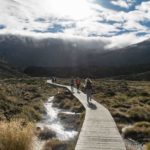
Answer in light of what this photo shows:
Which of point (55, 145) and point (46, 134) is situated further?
point (46, 134)

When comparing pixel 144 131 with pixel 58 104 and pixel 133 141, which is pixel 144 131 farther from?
pixel 58 104

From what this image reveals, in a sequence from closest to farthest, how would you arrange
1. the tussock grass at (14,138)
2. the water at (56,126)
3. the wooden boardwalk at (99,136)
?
1. the tussock grass at (14,138)
2. the wooden boardwalk at (99,136)
3. the water at (56,126)

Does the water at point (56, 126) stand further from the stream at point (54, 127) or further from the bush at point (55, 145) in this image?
the bush at point (55, 145)

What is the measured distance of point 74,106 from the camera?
3700 cm

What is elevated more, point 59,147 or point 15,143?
point 15,143

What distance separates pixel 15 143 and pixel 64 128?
1347 cm

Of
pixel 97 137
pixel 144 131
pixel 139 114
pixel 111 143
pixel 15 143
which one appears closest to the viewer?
pixel 15 143

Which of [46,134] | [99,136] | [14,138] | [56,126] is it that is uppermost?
[14,138]

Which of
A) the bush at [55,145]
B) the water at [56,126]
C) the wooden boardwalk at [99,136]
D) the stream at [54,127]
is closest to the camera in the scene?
the wooden boardwalk at [99,136]

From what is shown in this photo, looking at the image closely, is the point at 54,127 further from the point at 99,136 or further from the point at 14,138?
the point at 14,138

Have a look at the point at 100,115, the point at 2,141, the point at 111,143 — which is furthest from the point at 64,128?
the point at 2,141

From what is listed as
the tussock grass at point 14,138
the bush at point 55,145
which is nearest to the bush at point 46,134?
the bush at point 55,145

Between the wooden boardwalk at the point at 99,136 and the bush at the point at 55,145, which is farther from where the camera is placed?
the bush at the point at 55,145

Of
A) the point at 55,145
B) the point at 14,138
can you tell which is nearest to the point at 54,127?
the point at 55,145
